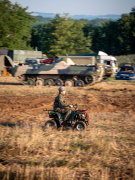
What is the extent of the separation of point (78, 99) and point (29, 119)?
182 inches

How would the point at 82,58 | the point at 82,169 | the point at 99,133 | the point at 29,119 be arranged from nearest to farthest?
the point at 82,169 < the point at 99,133 < the point at 29,119 < the point at 82,58

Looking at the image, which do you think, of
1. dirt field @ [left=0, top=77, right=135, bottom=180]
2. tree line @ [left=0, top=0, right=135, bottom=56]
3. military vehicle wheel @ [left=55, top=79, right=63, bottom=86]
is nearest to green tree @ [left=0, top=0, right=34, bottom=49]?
tree line @ [left=0, top=0, right=135, bottom=56]

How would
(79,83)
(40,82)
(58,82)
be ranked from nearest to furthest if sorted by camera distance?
(79,83) → (58,82) → (40,82)

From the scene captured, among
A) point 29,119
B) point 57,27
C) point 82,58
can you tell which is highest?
point 57,27

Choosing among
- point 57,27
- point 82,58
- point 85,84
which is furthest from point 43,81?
point 57,27

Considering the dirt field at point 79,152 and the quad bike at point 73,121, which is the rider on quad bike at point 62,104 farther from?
the dirt field at point 79,152

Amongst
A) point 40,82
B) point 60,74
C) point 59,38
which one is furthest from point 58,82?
point 59,38

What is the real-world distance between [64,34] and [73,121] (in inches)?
1674

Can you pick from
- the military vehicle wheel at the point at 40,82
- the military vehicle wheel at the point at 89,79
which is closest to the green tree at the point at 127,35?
the military vehicle wheel at the point at 89,79

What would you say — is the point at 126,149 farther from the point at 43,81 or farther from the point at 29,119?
the point at 43,81

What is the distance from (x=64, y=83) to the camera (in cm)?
1880

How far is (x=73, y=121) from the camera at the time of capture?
712cm

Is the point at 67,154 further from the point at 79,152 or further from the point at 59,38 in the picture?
the point at 59,38

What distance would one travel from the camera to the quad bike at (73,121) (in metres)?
6.84
